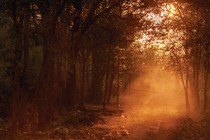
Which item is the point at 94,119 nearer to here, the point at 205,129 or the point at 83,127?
the point at 83,127

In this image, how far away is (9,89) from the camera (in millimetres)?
27984

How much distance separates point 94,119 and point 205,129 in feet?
24.3

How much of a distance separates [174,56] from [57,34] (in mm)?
27050

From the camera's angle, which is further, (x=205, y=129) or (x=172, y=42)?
(x=172, y=42)

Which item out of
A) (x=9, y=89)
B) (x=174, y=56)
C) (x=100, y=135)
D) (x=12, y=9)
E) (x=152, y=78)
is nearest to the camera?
(x=12, y=9)

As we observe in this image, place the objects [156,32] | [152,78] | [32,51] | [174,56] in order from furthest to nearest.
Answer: [152,78] → [174,56] → [32,51] → [156,32]

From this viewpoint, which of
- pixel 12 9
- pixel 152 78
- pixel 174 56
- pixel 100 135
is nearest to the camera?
pixel 12 9

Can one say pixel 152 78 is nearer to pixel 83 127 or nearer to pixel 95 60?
pixel 95 60

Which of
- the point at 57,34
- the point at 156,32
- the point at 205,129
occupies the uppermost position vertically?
the point at 156,32

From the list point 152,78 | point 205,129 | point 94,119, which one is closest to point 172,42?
point 94,119

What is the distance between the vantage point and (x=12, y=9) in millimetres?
15766

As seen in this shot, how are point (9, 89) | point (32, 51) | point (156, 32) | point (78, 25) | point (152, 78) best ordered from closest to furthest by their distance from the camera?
point (78, 25)
point (9, 89)
point (156, 32)
point (32, 51)
point (152, 78)

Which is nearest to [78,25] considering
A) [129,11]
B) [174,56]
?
[129,11]

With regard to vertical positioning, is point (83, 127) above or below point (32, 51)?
below
